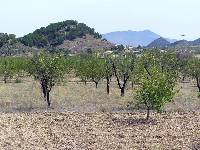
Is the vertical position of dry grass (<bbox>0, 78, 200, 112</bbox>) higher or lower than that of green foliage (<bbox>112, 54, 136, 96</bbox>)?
lower

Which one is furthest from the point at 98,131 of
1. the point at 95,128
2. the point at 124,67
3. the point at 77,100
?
the point at 124,67

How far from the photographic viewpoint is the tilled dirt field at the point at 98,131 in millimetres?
34125

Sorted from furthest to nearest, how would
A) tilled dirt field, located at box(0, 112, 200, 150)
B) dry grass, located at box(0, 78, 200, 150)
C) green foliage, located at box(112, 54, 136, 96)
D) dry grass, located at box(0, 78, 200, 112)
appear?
green foliage, located at box(112, 54, 136, 96)
dry grass, located at box(0, 78, 200, 112)
dry grass, located at box(0, 78, 200, 150)
tilled dirt field, located at box(0, 112, 200, 150)

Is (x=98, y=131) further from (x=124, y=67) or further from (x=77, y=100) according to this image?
(x=124, y=67)

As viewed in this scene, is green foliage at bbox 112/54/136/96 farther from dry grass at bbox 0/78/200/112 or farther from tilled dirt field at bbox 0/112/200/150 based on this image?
tilled dirt field at bbox 0/112/200/150

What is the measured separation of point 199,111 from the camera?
1912 inches

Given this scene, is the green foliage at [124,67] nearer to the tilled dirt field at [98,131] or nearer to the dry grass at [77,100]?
the dry grass at [77,100]

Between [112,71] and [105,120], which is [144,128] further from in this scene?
[112,71]

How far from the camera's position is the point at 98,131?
38.7 meters

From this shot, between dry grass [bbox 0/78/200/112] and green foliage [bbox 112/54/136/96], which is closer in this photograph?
dry grass [bbox 0/78/200/112]

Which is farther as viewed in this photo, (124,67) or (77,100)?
(124,67)

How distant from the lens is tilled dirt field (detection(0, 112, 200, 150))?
3412 centimetres

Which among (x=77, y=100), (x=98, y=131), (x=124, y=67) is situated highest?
(x=124, y=67)

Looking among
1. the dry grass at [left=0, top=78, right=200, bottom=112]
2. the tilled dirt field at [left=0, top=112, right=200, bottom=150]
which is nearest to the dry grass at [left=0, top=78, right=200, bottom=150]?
the tilled dirt field at [left=0, top=112, right=200, bottom=150]
